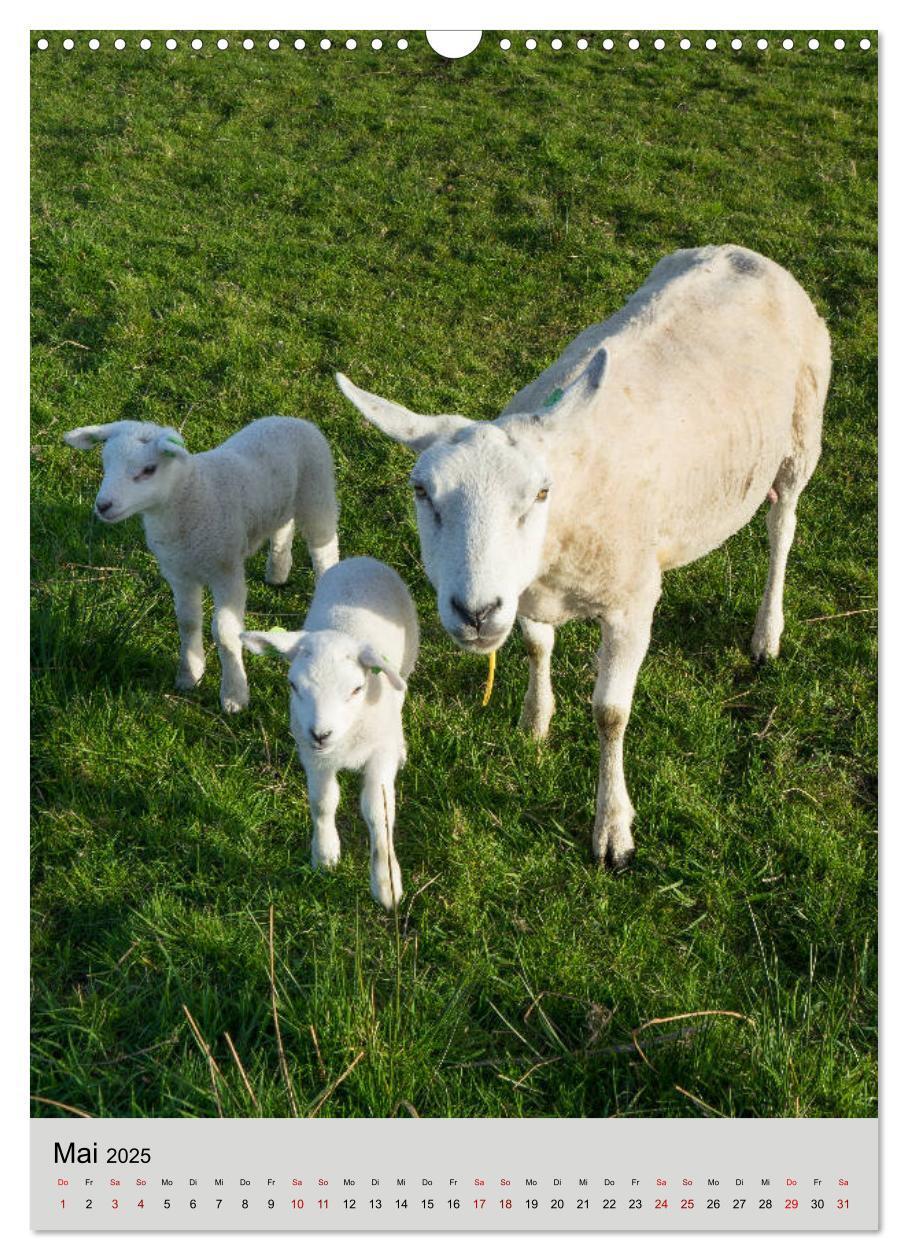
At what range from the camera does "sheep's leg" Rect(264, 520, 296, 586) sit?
538 cm

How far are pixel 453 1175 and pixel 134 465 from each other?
2.84 metres

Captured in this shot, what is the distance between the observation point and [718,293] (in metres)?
4.46

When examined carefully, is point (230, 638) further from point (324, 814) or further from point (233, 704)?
point (324, 814)

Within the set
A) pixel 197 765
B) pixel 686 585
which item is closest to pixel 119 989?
pixel 197 765

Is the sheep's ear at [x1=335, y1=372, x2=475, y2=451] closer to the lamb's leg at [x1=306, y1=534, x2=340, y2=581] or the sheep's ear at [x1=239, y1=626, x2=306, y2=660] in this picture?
the sheep's ear at [x1=239, y1=626, x2=306, y2=660]

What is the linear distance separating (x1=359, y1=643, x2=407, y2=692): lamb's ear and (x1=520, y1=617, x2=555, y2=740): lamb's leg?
1220 mm

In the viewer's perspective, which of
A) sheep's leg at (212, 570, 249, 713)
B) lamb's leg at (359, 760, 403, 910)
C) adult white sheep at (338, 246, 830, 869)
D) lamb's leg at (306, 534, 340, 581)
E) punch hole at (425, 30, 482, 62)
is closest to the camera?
punch hole at (425, 30, 482, 62)

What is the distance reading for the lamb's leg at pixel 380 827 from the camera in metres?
3.68

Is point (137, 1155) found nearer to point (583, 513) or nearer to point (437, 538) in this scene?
point (437, 538)

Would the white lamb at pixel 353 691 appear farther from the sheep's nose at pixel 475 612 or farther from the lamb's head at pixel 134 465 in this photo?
the lamb's head at pixel 134 465

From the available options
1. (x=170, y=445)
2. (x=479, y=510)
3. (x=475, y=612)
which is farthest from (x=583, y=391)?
(x=170, y=445)

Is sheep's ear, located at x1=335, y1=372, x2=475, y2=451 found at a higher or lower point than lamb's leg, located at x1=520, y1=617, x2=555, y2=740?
higher

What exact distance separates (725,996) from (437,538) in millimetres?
1722

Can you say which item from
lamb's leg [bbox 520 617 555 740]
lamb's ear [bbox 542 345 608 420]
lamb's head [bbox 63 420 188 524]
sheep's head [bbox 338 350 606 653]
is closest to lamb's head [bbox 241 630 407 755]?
sheep's head [bbox 338 350 606 653]
